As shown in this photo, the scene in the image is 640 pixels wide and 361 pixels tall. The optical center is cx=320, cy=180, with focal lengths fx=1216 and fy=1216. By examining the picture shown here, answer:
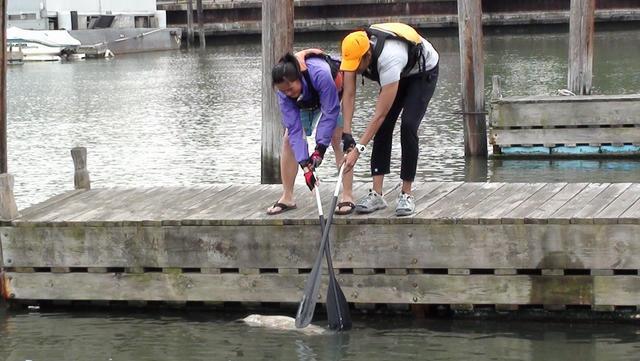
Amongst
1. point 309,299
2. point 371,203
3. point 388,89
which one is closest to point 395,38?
point 388,89

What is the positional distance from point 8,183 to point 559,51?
132 feet

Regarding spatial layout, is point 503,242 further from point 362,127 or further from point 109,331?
point 362,127

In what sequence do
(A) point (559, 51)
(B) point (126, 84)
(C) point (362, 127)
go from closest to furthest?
(C) point (362, 127) < (B) point (126, 84) < (A) point (559, 51)

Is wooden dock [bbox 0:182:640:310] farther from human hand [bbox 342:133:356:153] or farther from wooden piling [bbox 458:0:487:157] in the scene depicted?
wooden piling [bbox 458:0:487:157]

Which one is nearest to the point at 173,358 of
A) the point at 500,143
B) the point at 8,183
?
the point at 8,183

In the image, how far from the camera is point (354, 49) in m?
9.18

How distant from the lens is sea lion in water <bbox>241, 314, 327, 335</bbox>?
970cm

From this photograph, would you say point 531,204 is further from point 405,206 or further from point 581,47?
point 581,47

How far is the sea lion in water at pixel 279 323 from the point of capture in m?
9.70

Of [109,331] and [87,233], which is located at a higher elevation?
[87,233]

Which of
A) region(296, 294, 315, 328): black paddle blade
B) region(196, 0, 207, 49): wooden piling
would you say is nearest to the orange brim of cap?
region(296, 294, 315, 328): black paddle blade

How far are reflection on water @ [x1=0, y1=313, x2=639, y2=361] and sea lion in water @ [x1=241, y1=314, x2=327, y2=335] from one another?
0.25ft

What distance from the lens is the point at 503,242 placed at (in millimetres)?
9320

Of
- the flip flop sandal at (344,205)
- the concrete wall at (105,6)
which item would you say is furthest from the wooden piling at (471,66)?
the concrete wall at (105,6)
